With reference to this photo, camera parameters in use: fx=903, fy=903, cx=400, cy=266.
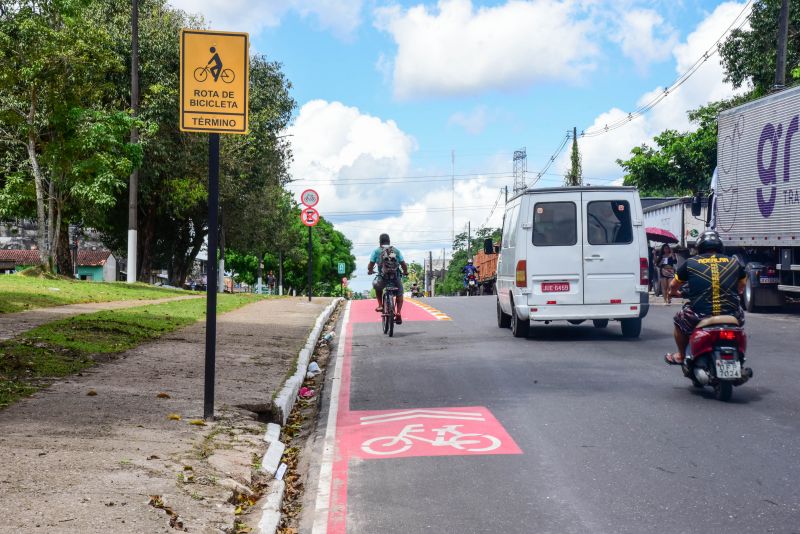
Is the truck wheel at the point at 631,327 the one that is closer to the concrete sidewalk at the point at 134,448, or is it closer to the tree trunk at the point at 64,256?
the concrete sidewalk at the point at 134,448

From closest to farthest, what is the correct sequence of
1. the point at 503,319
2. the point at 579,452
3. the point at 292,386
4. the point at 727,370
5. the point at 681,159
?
the point at 579,452
the point at 727,370
the point at 292,386
the point at 503,319
the point at 681,159

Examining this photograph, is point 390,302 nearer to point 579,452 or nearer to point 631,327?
point 631,327

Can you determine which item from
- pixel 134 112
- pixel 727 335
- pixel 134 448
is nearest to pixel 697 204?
pixel 727 335

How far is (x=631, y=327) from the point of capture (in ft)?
50.4

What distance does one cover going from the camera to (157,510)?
5.06 metres

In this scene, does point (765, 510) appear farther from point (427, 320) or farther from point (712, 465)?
point (427, 320)

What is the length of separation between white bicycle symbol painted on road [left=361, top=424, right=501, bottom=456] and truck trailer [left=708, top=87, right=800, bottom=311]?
14285mm

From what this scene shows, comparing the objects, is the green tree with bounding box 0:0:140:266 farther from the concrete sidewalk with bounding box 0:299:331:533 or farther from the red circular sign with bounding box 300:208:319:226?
the concrete sidewalk with bounding box 0:299:331:533

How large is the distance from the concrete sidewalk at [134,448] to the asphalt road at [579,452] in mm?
849

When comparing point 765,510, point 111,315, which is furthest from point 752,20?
point 765,510

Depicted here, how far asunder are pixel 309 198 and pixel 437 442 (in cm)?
1819

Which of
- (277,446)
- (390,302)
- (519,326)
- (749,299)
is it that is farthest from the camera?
(749,299)

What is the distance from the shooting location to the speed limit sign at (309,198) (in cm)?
2483

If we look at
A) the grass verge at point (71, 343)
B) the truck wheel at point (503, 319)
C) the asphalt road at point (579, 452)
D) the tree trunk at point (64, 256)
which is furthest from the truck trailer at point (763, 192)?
the tree trunk at point (64, 256)
